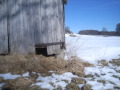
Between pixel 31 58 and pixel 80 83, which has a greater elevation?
pixel 31 58

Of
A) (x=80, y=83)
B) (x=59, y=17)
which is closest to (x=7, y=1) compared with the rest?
(x=59, y=17)

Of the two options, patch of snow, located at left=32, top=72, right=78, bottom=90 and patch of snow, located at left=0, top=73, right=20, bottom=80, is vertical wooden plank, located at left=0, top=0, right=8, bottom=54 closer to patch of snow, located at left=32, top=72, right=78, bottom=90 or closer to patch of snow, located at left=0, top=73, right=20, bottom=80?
patch of snow, located at left=0, top=73, right=20, bottom=80

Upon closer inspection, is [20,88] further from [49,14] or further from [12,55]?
[49,14]

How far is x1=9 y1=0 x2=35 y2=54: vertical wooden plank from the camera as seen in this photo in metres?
4.49

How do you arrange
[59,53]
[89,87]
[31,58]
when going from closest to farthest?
[89,87]
[31,58]
[59,53]

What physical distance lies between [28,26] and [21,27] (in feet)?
0.80

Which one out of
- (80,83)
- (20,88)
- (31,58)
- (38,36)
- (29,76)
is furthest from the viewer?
(38,36)

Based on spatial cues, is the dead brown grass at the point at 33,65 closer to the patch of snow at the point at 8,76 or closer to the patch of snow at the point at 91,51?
the patch of snow at the point at 8,76

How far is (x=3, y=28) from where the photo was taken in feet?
14.4

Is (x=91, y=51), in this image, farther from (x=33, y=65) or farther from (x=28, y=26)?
(x=33, y=65)

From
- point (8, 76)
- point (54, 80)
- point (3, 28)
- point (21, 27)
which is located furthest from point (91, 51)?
point (8, 76)

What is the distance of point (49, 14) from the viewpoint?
498 cm

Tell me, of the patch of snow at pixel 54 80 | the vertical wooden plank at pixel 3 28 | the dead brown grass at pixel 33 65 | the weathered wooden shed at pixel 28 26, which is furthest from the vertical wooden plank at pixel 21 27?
the patch of snow at pixel 54 80

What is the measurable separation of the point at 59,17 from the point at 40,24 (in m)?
0.94
